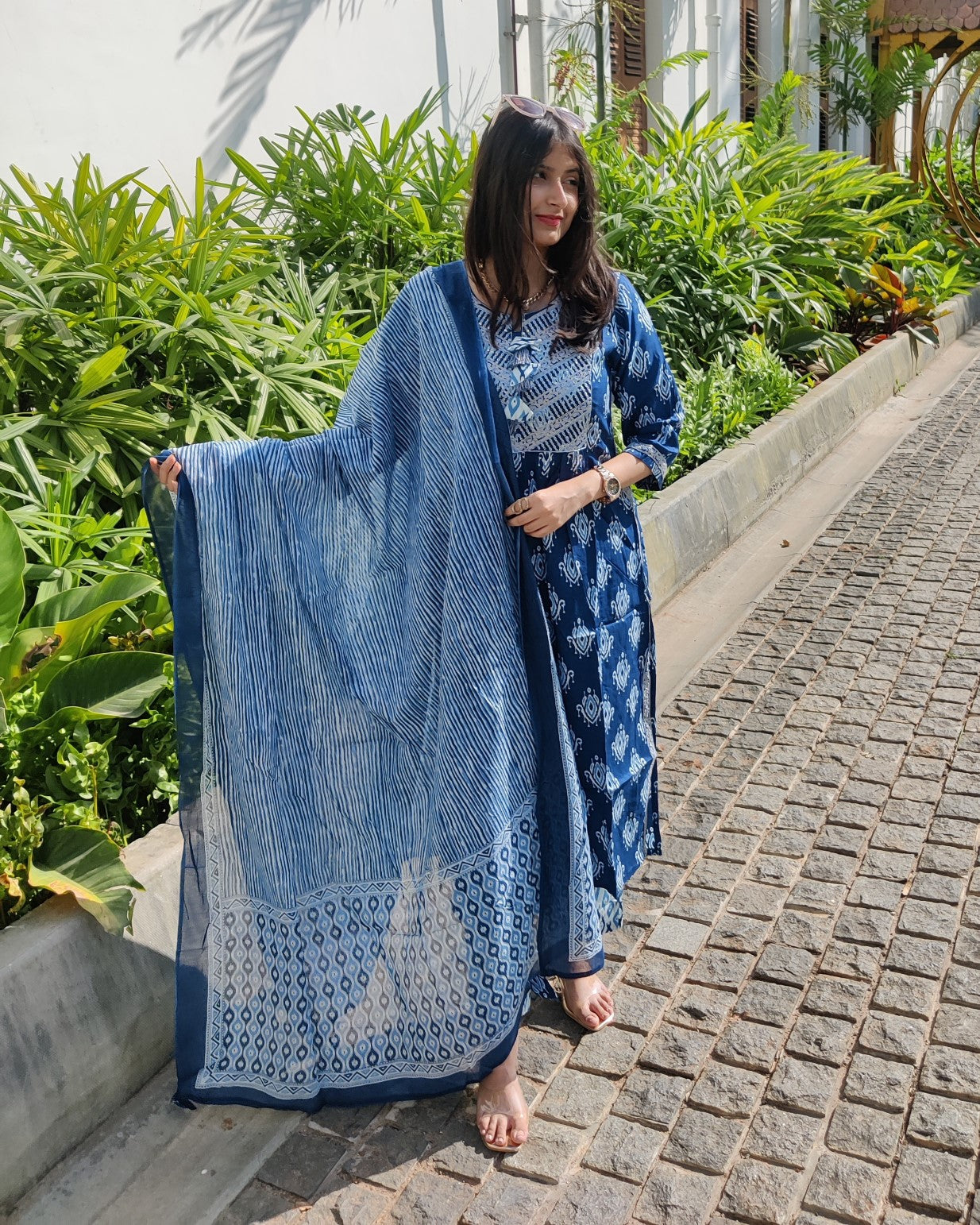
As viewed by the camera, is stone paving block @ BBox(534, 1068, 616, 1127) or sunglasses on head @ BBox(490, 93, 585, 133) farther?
stone paving block @ BBox(534, 1068, 616, 1127)

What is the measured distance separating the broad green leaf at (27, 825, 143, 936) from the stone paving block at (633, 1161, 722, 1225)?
3.40 ft

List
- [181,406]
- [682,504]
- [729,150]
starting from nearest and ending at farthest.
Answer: [181,406] < [682,504] < [729,150]

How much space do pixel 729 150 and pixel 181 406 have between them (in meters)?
7.41

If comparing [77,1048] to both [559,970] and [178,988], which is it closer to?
[178,988]

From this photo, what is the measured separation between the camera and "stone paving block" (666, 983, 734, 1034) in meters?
2.52

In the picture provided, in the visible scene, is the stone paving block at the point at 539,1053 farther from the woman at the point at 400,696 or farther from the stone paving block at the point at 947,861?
the stone paving block at the point at 947,861

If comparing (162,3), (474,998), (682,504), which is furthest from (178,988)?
(162,3)

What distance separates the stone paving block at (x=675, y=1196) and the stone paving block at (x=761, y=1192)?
0.10 feet

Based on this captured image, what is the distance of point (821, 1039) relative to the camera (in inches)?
95.9

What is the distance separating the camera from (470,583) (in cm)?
218

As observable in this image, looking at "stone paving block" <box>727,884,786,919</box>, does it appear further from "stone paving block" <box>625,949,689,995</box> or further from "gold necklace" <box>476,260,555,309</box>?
"gold necklace" <box>476,260,555,309</box>

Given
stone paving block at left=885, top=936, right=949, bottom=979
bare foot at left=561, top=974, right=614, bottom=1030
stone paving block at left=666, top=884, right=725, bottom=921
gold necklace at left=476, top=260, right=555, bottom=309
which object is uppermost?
gold necklace at left=476, top=260, right=555, bottom=309

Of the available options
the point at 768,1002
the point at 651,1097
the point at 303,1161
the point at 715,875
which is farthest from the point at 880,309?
the point at 303,1161

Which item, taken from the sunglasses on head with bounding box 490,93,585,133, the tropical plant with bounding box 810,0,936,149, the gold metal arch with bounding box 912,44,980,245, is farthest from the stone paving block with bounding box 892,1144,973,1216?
the tropical plant with bounding box 810,0,936,149
